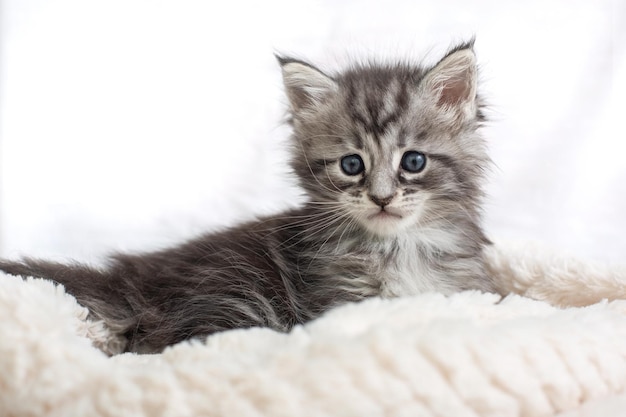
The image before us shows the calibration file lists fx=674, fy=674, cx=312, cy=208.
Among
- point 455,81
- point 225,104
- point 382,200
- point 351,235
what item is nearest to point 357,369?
point 382,200

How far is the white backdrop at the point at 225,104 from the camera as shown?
2965mm

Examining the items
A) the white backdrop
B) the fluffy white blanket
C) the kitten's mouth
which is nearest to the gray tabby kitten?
the kitten's mouth

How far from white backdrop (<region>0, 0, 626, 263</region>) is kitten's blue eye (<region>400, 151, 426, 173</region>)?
1.17 m

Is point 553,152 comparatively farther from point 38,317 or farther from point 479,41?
point 38,317

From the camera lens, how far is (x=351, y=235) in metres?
1.90

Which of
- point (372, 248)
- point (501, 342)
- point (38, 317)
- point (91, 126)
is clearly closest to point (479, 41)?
point (372, 248)

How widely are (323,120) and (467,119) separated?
417 mm

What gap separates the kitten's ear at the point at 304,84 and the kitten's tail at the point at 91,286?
2.53 feet

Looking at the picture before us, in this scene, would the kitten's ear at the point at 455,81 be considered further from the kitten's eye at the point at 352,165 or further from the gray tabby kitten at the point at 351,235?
the kitten's eye at the point at 352,165

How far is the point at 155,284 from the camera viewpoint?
1.96 metres

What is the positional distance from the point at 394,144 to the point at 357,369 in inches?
31.6

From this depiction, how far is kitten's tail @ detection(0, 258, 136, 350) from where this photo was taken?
1.86 meters

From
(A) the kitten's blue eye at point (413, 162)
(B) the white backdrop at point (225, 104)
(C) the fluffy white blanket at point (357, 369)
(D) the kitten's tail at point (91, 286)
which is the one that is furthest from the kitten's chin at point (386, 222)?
(B) the white backdrop at point (225, 104)

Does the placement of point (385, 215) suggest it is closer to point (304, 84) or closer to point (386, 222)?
point (386, 222)
